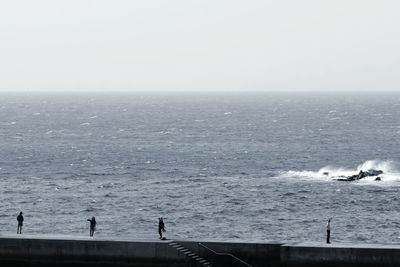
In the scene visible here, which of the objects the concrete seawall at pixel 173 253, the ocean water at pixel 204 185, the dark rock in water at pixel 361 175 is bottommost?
the ocean water at pixel 204 185

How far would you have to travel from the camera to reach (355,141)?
456 feet

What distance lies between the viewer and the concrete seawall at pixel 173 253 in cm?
3198

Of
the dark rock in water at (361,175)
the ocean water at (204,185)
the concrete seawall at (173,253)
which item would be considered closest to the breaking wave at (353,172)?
the ocean water at (204,185)

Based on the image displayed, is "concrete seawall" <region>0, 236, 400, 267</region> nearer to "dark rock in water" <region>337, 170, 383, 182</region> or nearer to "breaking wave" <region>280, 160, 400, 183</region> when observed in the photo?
"dark rock in water" <region>337, 170, 383, 182</region>

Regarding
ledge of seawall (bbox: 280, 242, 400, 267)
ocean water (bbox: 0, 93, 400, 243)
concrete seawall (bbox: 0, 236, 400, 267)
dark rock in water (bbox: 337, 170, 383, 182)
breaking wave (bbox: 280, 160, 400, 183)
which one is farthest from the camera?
breaking wave (bbox: 280, 160, 400, 183)

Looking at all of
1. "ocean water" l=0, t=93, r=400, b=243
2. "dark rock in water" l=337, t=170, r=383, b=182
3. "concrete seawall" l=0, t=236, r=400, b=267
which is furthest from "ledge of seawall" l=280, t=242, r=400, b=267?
"dark rock in water" l=337, t=170, r=383, b=182

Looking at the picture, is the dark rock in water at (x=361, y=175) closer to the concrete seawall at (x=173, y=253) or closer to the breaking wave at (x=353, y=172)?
the breaking wave at (x=353, y=172)

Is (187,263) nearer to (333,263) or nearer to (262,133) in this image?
(333,263)

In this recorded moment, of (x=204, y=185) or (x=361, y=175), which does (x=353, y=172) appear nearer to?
(x=361, y=175)

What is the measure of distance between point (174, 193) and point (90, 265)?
43.0 metres

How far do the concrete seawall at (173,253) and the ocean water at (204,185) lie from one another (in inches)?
229

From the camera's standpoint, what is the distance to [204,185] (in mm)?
82438

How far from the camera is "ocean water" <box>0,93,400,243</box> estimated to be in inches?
2291

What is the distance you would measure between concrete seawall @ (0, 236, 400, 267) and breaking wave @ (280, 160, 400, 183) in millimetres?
53330
